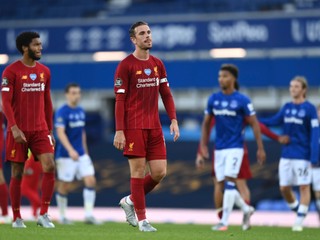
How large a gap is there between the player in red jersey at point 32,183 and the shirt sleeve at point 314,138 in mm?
5069

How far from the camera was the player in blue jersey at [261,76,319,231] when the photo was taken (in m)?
13.5

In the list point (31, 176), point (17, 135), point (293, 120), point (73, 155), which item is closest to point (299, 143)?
point (293, 120)

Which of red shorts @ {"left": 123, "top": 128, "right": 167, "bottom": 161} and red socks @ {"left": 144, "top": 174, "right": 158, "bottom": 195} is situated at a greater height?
red shorts @ {"left": 123, "top": 128, "right": 167, "bottom": 161}

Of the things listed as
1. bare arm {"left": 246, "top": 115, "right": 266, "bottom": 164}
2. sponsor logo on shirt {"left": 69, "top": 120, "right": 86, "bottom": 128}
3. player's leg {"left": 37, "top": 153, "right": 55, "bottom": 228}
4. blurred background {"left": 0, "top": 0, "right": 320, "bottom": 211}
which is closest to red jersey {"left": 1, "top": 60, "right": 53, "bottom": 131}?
player's leg {"left": 37, "top": 153, "right": 55, "bottom": 228}

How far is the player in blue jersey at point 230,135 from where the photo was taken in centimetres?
1277

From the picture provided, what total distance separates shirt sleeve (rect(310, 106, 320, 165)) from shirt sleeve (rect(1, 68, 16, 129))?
15.0 ft

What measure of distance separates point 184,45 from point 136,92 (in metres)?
17.8

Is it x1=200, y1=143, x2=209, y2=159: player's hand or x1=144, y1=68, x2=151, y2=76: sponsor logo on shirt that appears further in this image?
x1=200, y1=143, x2=209, y2=159: player's hand

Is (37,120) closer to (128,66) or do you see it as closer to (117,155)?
(128,66)

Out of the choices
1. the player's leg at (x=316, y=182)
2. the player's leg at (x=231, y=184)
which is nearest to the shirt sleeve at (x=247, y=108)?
the player's leg at (x=231, y=184)

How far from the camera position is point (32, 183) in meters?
16.4

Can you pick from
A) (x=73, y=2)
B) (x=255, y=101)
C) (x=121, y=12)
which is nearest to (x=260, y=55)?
(x=255, y=101)

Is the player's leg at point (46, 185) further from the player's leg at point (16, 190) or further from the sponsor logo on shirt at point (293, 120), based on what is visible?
the sponsor logo on shirt at point (293, 120)

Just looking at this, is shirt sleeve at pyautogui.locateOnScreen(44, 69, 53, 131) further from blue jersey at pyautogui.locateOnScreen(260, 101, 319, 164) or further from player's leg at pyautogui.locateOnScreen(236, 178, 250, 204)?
blue jersey at pyautogui.locateOnScreen(260, 101, 319, 164)
